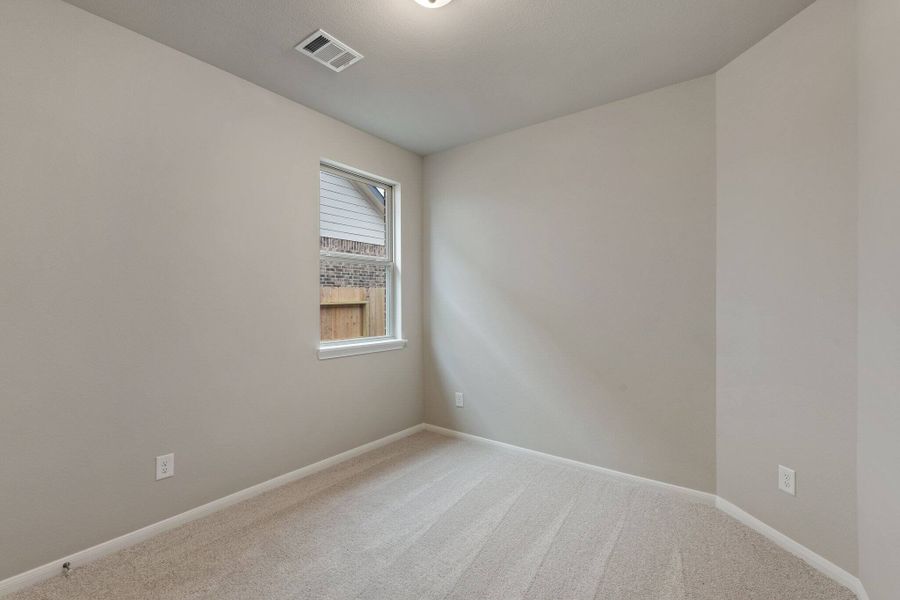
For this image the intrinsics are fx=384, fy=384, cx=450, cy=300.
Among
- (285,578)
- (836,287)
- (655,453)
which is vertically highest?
(836,287)

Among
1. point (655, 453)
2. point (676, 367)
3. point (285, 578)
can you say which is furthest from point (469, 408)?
point (285, 578)

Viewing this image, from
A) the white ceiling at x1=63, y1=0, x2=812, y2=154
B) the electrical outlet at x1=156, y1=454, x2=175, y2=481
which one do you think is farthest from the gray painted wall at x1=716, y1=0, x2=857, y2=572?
the electrical outlet at x1=156, y1=454, x2=175, y2=481

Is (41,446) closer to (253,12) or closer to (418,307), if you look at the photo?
(253,12)

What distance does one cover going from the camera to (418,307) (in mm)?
3717

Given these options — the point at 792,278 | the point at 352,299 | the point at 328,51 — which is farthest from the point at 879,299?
the point at 352,299

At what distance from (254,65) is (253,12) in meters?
0.48

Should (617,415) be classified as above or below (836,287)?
below

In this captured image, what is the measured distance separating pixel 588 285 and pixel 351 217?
1.97 metres

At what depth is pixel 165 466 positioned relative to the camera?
6.75 ft

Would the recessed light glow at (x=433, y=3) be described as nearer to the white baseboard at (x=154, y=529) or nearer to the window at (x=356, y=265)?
the window at (x=356, y=265)

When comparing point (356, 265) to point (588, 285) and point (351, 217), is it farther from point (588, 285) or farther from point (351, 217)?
point (588, 285)

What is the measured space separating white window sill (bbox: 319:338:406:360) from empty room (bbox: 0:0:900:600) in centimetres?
3

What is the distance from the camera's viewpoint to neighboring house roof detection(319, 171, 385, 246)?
9.84 feet

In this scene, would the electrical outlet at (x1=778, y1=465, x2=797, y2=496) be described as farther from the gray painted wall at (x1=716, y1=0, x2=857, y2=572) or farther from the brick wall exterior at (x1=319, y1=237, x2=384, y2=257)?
the brick wall exterior at (x1=319, y1=237, x2=384, y2=257)
